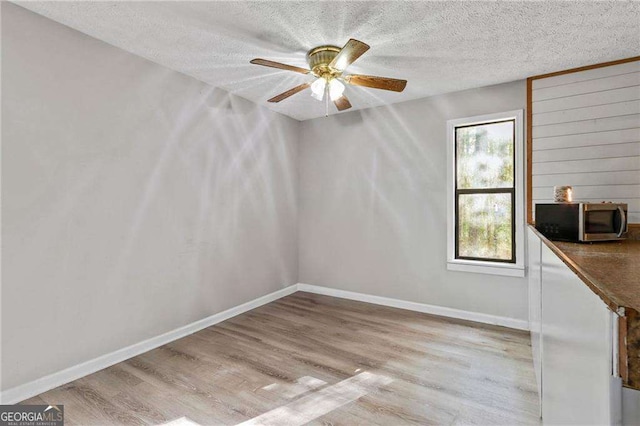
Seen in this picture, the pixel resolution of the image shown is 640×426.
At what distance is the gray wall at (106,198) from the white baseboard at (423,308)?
124 cm

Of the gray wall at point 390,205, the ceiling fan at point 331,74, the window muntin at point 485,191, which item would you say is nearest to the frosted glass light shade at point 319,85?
the ceiling fan at point 331,74

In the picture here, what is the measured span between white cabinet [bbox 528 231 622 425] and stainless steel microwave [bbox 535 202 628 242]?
0.56 metres

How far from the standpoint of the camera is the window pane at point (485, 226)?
11.1 ft

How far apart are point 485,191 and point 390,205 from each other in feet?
3.61

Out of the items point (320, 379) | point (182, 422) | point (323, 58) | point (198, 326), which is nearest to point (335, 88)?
point (323, 58)

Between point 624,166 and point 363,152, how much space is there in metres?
2.61

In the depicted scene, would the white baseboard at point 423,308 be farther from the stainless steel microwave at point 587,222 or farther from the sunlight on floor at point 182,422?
the sunlight on floor at point 182,422

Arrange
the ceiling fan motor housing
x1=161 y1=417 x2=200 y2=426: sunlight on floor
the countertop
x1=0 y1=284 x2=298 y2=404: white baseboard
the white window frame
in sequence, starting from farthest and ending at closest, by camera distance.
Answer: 1. the white window frame
2. the ceiling fan motor housing
3. x1=0 y1=284 x2=298 y2=404: white baseboard
4. x1=161 y1=417 x2=200 y2=426: sunlight on floor
5. the countertop

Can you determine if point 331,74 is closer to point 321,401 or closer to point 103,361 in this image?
point 321,401

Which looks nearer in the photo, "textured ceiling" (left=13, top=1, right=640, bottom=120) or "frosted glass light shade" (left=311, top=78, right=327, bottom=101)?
"textured ceiling" (left=13, top=1, right=640, bottom=120)

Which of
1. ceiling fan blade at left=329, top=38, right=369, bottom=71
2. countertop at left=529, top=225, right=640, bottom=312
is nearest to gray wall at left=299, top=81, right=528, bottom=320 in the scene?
ceiling fan blade at left=329, top=38, right=369, bottom=71

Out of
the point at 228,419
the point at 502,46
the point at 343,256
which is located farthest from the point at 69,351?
the point at 502,46

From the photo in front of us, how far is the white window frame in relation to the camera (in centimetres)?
319

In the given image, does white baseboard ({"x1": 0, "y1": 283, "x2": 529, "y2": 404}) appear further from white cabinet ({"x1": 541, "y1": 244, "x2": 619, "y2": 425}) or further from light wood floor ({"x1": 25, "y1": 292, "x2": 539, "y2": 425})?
white cabinet ({"x1": 541, "y1": 244, "x2": 619, "y2": 425})
